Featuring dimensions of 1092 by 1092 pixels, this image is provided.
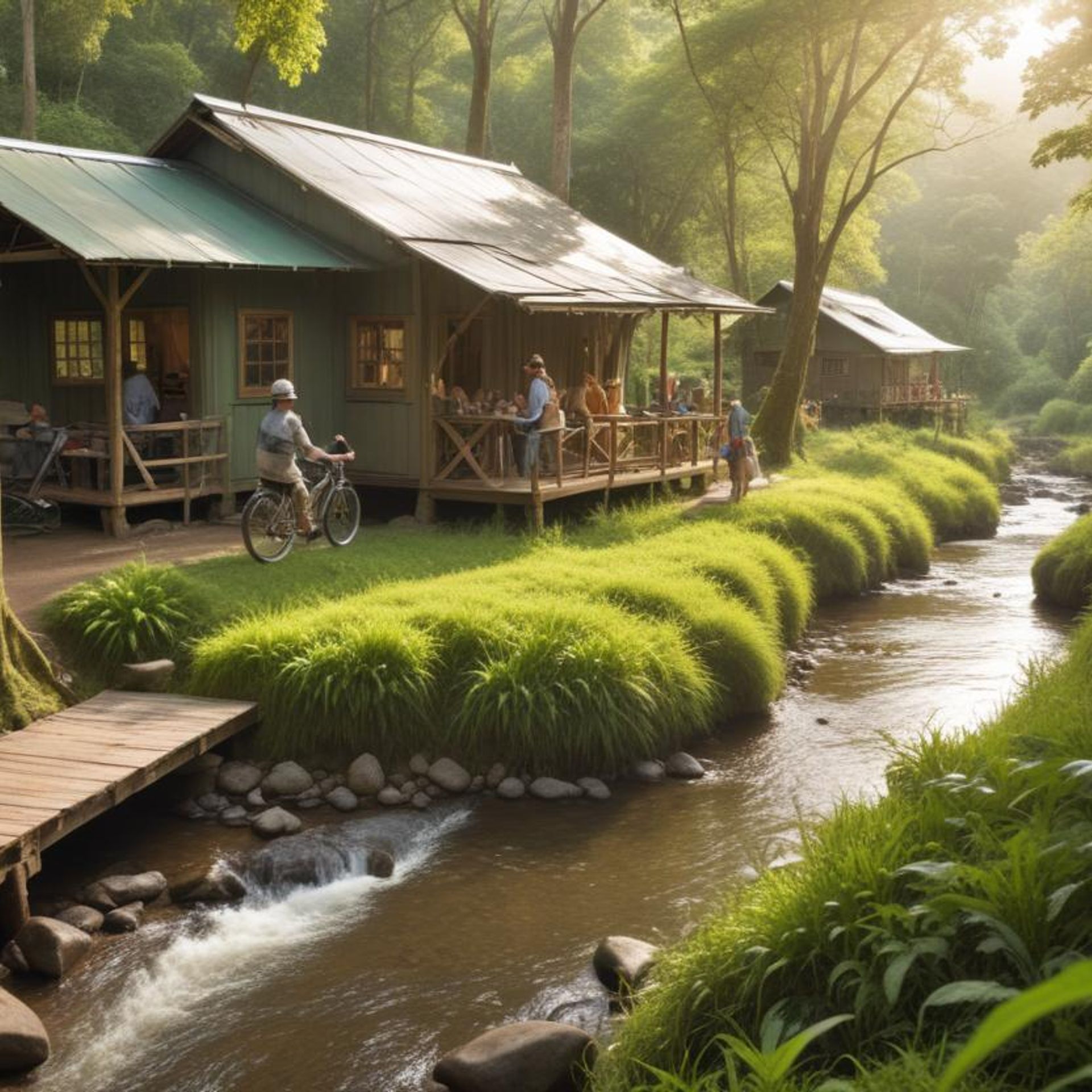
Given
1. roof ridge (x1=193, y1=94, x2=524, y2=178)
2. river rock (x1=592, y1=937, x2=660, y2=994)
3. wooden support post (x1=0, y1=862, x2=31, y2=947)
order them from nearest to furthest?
river rock (x1=592, y1=937, x2=660, y2=994) < wooden support post (x1=0, y1=862, x2=31, y2=947) < roof ridge (x1=193, y1=94, x2=524, y2=178)

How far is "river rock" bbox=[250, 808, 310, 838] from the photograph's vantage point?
31.6 ft

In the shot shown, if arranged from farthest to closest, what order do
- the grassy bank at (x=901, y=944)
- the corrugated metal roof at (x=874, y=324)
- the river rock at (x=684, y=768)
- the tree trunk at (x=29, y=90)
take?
the corrugated metal roof at (x=874, y=324)
the tree trunk at (x=29, y=90)
the river rock at (x=684, y=768)
the grassy bank at (x=901, y=944)

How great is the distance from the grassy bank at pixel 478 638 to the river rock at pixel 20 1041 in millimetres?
4054

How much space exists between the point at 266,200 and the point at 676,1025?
15.0 meters

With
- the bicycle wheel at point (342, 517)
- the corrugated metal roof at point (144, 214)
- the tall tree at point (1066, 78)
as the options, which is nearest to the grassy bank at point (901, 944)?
the bicycle wheel at point (342, 517)

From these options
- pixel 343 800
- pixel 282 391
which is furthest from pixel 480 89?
pixel 343 800

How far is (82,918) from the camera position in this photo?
8164 mm

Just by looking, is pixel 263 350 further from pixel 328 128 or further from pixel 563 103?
pixel 563 103

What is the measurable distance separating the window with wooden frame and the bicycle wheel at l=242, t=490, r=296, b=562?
3.68 metres

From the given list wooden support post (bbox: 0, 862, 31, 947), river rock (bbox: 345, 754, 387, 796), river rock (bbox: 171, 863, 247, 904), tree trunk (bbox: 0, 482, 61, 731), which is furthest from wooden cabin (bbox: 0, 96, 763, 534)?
wooden support post (bbox: 0, 862, 31, 947)

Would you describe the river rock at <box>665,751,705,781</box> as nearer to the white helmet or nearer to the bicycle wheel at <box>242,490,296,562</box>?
the bicycle wheel at <box>242,490,296,562</box>

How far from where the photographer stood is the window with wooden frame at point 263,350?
1744 centimetres

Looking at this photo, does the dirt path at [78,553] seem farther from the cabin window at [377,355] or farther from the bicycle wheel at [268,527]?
the cabin window at [377,355]

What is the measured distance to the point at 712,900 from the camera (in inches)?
340
